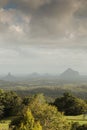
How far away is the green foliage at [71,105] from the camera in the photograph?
81.8 m

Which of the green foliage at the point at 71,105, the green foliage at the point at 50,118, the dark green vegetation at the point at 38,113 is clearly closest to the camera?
the dark green vegetation at the point at 38,113

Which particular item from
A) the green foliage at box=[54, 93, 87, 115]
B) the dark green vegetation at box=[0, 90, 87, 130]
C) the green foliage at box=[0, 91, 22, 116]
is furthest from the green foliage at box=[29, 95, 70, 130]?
the green foliage at box=[0, 91, 22, 116]

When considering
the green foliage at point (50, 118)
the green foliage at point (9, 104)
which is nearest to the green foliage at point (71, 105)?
the green foliage at point (9, 104)

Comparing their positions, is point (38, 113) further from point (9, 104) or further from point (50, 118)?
point (9, 104)

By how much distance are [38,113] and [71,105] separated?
1621 inches

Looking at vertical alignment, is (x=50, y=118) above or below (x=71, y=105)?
above

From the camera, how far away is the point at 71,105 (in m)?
85.6

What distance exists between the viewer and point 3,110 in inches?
3386

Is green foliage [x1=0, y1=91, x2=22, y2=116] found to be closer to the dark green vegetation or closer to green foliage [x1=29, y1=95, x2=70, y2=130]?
the dark green vegetation

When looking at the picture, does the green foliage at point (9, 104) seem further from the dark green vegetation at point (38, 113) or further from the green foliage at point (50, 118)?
the green foliage at point (50, 118)

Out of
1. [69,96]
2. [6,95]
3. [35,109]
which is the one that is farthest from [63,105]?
[35,109]

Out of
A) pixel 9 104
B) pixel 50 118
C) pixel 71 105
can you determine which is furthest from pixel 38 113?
pixel 9 104

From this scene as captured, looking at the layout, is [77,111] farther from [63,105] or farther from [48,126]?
[48,126]

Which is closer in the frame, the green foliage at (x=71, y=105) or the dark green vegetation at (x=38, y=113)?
the dark green vegetation at (x=38, y=113)
